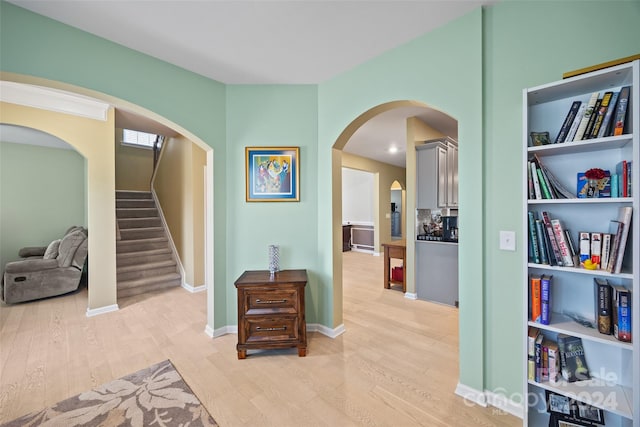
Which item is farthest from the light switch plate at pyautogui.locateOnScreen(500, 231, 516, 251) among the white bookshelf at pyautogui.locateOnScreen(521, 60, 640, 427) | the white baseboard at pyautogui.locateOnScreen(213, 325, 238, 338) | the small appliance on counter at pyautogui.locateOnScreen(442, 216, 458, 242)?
the white baseboard at pyautogui.locateOnScreen(213, 325, 238, 338)

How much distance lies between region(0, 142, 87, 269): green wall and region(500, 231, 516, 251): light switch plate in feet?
25.1

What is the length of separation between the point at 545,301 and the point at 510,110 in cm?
118

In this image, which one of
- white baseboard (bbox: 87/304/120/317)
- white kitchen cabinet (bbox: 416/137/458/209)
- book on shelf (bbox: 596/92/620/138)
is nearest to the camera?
book on shelf (bbox: 596/92/620/138)

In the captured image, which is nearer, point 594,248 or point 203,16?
point 594,248

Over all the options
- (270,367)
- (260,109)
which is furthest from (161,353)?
(260,109)

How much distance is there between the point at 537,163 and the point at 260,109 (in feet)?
8.11

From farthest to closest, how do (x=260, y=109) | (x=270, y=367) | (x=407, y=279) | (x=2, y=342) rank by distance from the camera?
1. (x=407, y=279)
2. (x=260, y=109)
3. (x=2, y=342)
4. (x=270, y=367)

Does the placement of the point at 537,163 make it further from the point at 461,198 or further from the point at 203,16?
the point at 203,16

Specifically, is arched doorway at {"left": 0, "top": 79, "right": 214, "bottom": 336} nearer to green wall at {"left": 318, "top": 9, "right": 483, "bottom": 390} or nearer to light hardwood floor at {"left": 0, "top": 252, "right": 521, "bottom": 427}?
light hardwood floor at {"left": 0, "top": 252, "right": 521, "bottom": 427}

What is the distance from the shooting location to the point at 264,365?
219 centimetres

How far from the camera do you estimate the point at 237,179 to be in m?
2.77

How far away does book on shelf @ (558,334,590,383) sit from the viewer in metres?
1.38

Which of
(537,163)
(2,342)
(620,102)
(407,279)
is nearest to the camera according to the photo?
(620,102)

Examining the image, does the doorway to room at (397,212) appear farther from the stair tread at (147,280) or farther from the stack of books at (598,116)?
the stack of books at (598,116)
